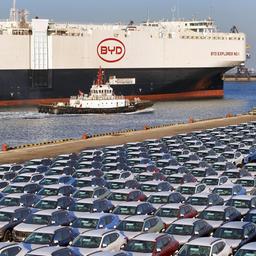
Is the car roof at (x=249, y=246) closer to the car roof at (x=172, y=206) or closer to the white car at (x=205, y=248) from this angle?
the white car at (x=205, y=248)

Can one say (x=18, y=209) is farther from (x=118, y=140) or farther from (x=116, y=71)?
(x=116, y=71)

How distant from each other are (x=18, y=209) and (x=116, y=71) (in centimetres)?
8758

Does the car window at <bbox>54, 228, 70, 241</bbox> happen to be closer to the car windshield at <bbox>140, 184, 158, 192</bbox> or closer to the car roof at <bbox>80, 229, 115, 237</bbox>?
the car roof at <bbox>80, 229, 115, 237</bbox>

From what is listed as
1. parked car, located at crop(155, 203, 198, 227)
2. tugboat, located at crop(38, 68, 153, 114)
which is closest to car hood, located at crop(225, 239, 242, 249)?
parked car, located at crop(155, 203, 198, 227)

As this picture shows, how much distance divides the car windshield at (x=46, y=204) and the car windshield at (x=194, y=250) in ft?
21.1

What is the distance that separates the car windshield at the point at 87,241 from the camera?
15477 millimetres

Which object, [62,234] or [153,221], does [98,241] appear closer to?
[62,234]

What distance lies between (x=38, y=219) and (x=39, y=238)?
83.6 inches

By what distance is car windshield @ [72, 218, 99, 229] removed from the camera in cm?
1745

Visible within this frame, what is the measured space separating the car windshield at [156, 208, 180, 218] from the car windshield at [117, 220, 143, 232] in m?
1.77

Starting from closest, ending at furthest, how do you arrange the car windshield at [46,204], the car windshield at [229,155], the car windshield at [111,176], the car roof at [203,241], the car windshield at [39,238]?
the car roof at [203,241]
the car windshield at [39,238]
the car windshield at [46,204]
the car windshield at [111,176]
the car windshield at [229,155]

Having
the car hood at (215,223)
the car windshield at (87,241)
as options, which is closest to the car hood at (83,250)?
the car windshield at (87,241)

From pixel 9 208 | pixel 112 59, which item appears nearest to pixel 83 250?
pixel 9 208

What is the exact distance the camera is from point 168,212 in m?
18.9
